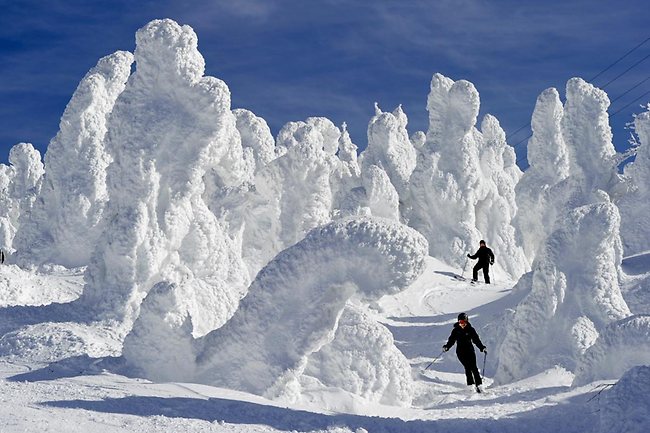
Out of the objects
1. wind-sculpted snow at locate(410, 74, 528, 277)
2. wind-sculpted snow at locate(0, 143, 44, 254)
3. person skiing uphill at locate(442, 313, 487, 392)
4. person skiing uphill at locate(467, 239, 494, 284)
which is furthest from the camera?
wind-sculpted snow at locate(0, 143, 44, 254)

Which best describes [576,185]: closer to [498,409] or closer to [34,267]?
[34,267]

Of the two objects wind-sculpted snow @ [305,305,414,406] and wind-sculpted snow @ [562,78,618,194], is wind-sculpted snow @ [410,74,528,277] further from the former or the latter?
wind-sculpted snow @ [305,305,414,406]

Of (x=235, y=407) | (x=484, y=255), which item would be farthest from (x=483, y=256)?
(x=235, y=407)

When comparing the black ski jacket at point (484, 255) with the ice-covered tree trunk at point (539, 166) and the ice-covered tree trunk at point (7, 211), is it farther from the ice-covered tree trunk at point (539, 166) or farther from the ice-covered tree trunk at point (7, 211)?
the ice-covered tree trunk at point (7, 211)

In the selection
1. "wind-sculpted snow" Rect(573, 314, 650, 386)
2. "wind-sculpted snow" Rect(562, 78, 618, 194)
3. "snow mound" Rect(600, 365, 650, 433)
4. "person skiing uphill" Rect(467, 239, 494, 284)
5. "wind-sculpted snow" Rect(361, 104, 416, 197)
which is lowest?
"snow mound" Rect(600, 365, 650, 433)

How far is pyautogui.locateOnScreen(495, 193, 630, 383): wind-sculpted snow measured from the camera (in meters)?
16.9

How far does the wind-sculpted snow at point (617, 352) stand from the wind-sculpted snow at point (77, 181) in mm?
19513

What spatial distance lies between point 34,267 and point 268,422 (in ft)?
72.0

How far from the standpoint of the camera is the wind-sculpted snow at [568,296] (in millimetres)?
16906

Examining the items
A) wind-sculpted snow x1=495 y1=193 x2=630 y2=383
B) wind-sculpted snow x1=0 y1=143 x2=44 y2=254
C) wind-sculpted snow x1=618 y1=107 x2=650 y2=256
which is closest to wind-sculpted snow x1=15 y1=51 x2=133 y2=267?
wind-sculpted snow x1=495 y1=193 x2=630 y2=383

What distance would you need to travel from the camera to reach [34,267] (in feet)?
97.8

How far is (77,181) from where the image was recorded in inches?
1243

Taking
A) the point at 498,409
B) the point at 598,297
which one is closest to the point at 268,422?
the point at 498,409

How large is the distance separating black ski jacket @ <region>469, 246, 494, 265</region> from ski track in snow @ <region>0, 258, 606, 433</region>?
389 inches
